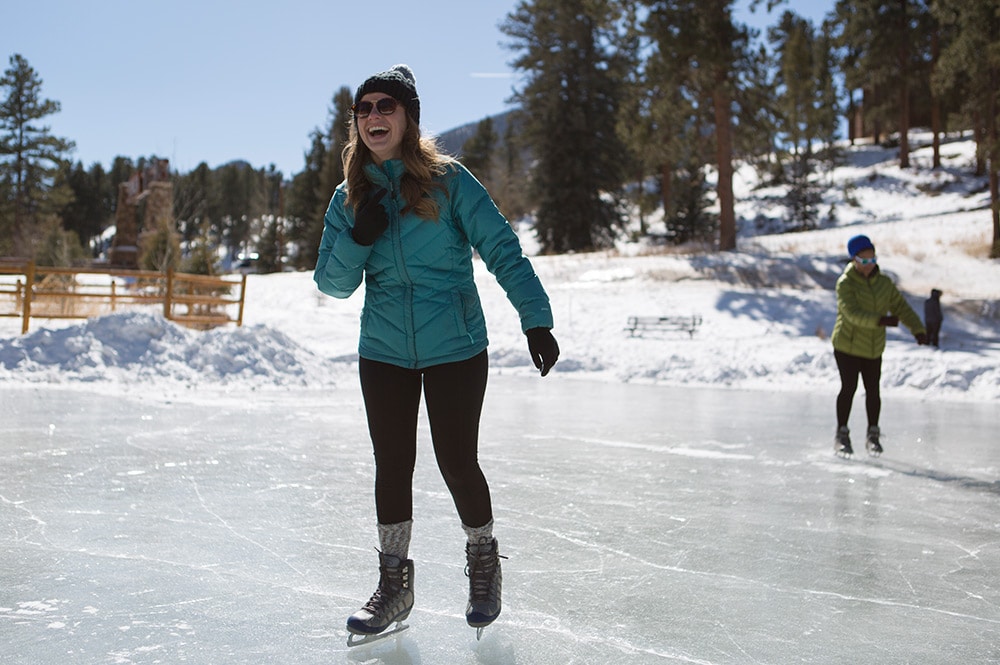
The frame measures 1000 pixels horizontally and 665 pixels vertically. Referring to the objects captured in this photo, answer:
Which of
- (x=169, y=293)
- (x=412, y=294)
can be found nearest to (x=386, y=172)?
(x=412, y=294)

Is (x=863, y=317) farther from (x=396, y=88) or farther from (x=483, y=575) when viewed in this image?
(x=396, y=88)

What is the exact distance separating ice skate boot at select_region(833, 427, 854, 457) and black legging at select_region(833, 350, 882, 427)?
2.2 inches

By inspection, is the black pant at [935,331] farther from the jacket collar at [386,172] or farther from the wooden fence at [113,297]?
the jacket collar at [386,172]

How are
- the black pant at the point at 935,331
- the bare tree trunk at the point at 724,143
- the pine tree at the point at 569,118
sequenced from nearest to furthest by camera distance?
the black pant at the point at 935,331, the bare tree trunk at the point at 724,143, the pine tree at the point at 569,118

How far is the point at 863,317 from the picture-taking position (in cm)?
615

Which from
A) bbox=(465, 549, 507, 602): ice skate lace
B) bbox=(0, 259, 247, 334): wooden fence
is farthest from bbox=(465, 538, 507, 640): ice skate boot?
bbox=(0, 259, 247, 334): wooden fence

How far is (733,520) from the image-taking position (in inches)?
174

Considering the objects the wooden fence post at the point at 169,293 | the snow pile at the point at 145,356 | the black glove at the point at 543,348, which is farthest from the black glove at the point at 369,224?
the wooden fence post at the point at 169,293

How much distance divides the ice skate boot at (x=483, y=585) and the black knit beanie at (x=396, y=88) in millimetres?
1335

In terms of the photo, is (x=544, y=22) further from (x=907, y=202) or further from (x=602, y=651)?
(x=602, y=651)

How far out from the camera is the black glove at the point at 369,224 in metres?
2.42

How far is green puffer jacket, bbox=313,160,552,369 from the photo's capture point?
2521 mm

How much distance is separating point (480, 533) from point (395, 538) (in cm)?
26

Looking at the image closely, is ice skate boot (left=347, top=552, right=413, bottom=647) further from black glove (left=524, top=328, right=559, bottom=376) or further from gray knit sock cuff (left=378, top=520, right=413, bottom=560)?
black glove (left=524, top=328, right=559, bottom=376)
